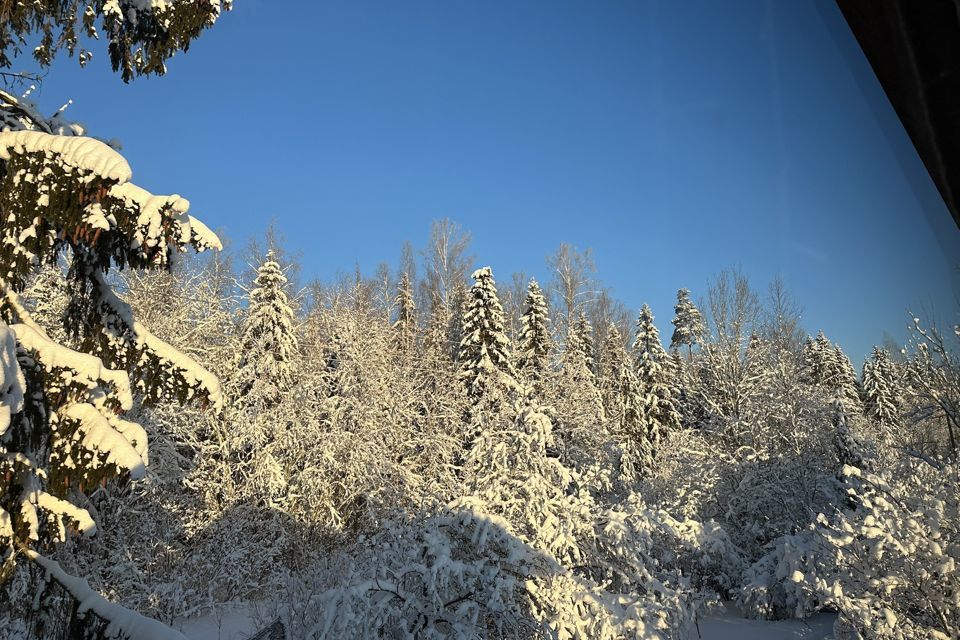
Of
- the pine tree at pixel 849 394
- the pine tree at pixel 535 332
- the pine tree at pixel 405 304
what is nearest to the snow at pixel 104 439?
the pine tree at pixel 849 394

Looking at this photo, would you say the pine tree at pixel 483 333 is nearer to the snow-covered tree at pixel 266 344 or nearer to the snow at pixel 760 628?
the snow-covered tree at pixel 266 344

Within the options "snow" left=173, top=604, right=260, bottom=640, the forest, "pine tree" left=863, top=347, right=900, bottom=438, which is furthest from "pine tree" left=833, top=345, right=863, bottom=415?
"snow" left=173, top=604, right=260, bottom=640

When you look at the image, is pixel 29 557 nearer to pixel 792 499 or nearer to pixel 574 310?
pixel 792 499

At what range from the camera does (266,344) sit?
20.4 meters

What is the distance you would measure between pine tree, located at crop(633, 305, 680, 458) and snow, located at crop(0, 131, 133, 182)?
31.8 m

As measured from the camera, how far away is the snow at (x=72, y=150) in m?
3.77

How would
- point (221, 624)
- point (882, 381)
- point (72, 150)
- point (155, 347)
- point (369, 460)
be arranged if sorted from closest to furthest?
point (72, 150) → point (155, 347) → point (882, 381) → point (221, 624) → point (369, 460)

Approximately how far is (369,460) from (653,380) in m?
20.7

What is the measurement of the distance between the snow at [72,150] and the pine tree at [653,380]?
31816 mm

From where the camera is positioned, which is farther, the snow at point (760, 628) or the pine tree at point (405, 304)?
the pine tree at point (405, 304)

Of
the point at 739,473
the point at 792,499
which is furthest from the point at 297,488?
the point at 792,499

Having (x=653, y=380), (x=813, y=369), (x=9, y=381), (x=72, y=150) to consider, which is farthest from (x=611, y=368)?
(x=9, y=381)

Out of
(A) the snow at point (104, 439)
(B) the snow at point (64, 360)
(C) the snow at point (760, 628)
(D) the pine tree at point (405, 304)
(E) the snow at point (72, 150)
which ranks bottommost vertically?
(C) the snow at point (760, 628)

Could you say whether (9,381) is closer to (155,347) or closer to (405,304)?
(155,347)
